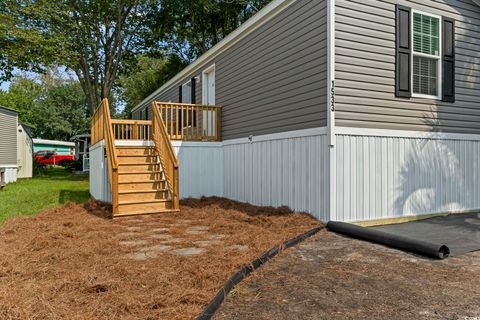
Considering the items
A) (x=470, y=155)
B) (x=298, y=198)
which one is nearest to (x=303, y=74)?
(x=298, y=198)

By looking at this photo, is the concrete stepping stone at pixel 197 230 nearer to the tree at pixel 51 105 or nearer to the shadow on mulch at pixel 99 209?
the shadow on mulch at pixel 99 209

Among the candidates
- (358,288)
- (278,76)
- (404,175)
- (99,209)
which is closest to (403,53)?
(404,175)

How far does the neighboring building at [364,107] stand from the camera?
5496mm

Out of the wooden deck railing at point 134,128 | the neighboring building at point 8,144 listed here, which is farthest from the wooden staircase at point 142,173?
the neighboring building at point 8,144

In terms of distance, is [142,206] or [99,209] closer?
[142,206]

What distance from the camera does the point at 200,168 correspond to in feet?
29.5

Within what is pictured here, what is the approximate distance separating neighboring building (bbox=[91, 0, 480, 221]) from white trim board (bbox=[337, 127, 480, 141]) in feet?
0.06

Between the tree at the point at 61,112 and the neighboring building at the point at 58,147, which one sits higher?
the tree at the point at 61,112

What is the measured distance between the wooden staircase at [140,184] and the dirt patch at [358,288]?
11.9ft

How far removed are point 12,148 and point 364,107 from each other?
603 inches

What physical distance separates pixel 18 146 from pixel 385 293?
17.5m

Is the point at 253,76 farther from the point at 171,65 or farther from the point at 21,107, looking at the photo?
the point at 21,107

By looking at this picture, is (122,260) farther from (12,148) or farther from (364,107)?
(12,148)

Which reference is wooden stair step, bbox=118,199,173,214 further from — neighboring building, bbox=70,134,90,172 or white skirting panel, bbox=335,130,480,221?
neighboring building, bbox=70,134,90,172
